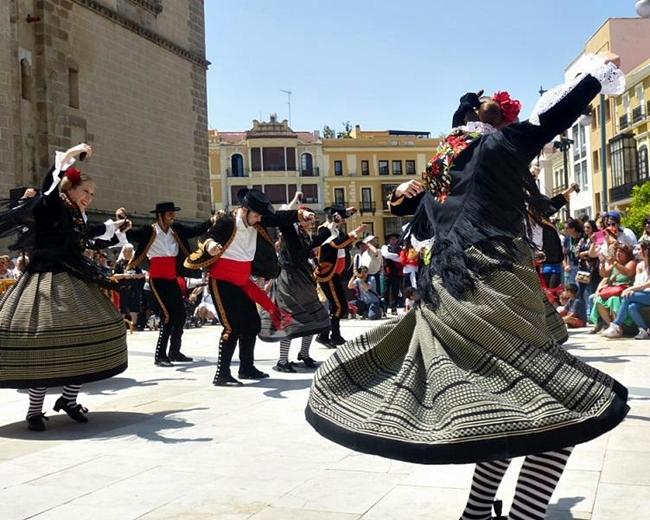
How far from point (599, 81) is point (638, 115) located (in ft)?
153

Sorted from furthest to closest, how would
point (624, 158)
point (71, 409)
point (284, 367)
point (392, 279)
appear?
point (624, 158) → point (392, 279) → point (284, 367) → point (71, 409)

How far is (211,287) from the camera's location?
7773 mm

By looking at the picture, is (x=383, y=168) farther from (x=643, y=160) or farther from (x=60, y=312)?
(x=60, y=312)

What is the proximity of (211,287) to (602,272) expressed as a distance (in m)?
6.26

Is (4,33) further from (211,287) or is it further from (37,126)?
(211,287)

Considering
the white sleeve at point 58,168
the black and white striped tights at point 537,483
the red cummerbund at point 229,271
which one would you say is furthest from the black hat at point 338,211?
the black and white striped tights at point 537,483

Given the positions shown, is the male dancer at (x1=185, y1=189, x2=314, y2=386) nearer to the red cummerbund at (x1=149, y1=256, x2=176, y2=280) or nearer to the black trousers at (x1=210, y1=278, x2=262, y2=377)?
the black trousers at (x1=210, y1=278, x2=262, y2=377)

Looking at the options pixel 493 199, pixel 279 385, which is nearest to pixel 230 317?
pixel 279 385

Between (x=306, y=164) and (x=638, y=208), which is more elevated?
(x=306, y=164)

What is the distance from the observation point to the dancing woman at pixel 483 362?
261 centimetres

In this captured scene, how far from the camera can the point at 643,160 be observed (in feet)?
151

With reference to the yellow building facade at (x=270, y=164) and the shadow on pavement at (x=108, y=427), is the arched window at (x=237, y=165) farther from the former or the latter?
the shadow on pavement at (x=108, y=427)

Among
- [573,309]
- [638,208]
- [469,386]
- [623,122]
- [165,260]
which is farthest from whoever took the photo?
[623,122]

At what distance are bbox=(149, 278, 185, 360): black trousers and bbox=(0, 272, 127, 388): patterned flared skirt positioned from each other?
382 centimetres
